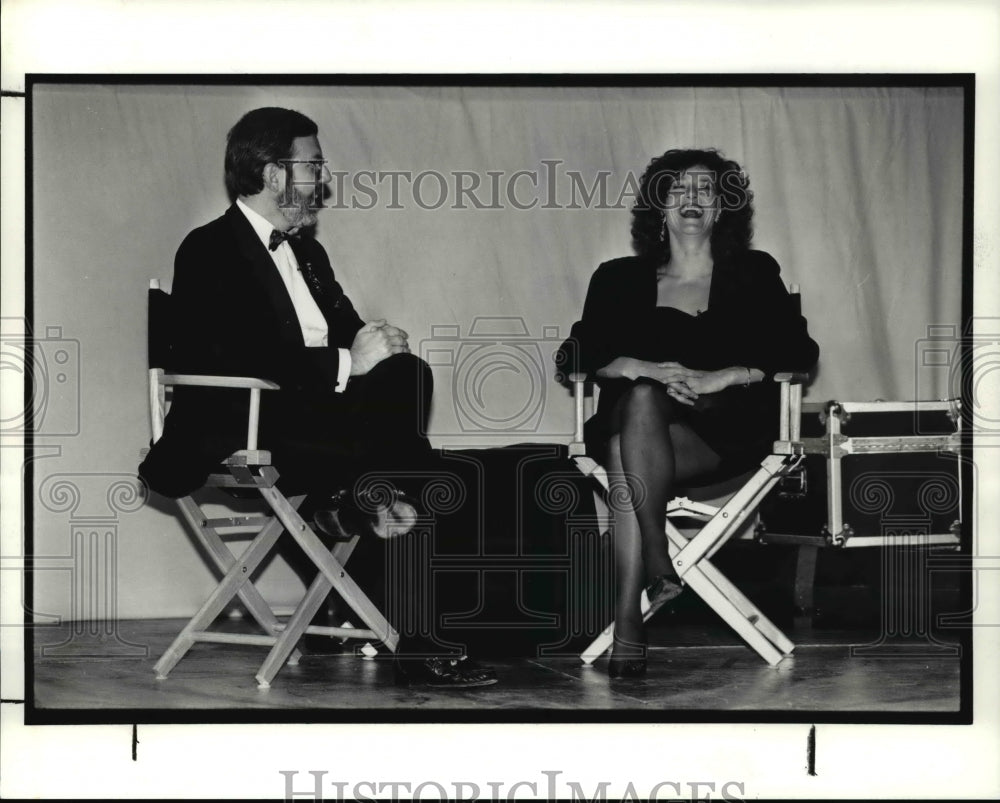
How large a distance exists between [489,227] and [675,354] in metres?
1.07

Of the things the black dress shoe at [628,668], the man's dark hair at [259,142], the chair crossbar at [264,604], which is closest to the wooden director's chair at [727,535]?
the black dress shoe at [628,668]

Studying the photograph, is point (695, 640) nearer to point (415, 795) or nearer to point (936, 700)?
point (936, 700)

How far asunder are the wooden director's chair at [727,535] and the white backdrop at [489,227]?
103 centimetres

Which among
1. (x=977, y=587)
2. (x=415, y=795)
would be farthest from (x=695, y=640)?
(x=415, y=795)

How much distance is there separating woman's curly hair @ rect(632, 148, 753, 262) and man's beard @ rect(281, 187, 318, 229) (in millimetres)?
1093

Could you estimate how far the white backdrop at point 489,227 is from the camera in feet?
15.4

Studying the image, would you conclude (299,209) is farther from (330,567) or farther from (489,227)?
(330,567)

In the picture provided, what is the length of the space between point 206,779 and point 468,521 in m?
1.16

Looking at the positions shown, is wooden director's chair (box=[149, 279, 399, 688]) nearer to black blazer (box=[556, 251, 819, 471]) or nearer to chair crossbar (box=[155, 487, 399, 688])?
chair crossbar (box=[155, 487, 399, 688])

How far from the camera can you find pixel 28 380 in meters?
3.36

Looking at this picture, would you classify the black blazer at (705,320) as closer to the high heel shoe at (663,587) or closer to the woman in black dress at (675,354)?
the woman in black dress at (675,354)

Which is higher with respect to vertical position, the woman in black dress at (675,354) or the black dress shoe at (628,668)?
the woman in black dress at (675,354)

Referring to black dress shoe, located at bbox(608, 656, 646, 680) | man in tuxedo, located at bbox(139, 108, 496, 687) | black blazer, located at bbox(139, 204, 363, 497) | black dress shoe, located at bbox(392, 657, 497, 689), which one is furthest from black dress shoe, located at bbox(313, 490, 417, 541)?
black dress shoe, located at bbox(608, 656, 646, 680)

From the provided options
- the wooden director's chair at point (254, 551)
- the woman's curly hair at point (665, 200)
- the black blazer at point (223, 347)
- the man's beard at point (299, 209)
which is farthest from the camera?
the woman's curly hair at point (665, 200)
